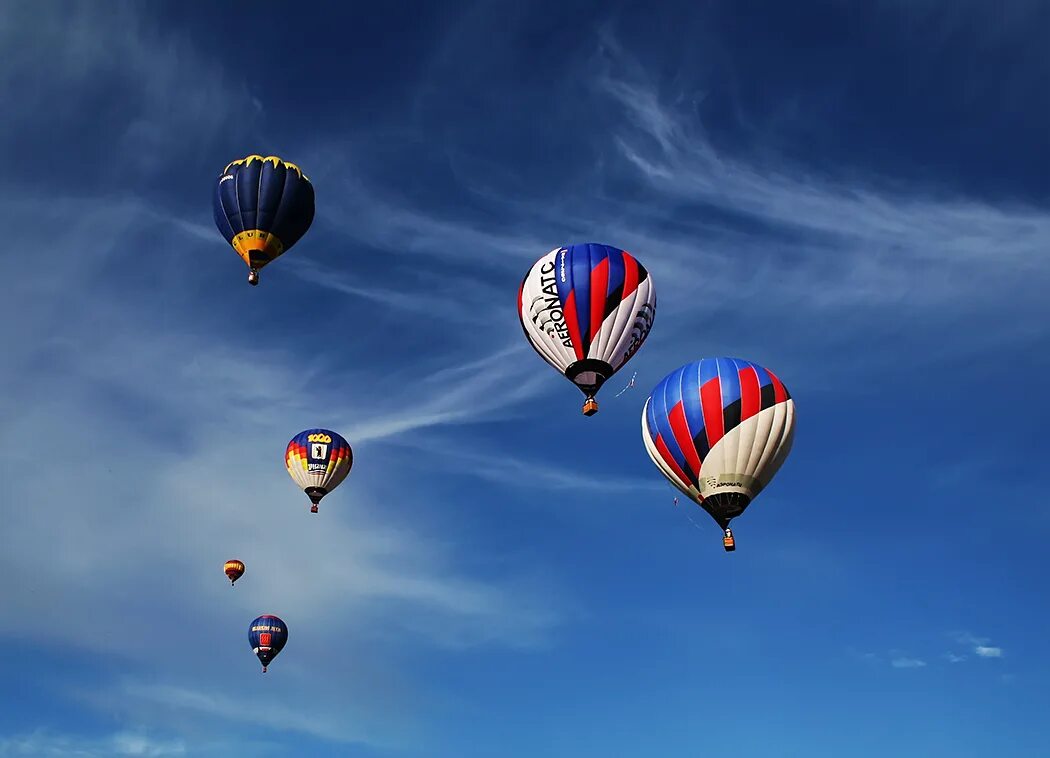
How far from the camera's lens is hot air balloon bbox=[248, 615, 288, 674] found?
71375 mm

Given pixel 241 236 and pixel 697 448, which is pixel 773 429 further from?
pixel 241 236

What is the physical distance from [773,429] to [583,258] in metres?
10.1

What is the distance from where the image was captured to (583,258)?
4131cm

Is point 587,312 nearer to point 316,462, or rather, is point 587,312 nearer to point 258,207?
point 258,207

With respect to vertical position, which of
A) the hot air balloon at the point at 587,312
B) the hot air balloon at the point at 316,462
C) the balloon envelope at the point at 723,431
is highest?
the hot air balloon at the point at 316,462

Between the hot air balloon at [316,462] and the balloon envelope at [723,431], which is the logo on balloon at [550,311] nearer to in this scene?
the balloon envelope at [723,431]

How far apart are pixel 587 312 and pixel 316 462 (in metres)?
26.7

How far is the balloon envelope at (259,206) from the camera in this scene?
4691 cm

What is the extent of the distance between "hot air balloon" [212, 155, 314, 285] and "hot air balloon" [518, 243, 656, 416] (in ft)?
41.5

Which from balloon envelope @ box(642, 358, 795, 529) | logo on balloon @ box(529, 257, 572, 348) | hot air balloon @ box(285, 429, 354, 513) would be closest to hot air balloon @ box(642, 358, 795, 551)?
balloon envelope @ box(642, 358, 795, 529)

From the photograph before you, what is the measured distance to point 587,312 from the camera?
4069cm

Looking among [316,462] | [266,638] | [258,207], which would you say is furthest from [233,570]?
[258,207]

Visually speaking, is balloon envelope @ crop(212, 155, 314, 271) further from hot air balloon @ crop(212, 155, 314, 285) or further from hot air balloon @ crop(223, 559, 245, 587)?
hot air balloon @ crop(223, 559, 245, 587)

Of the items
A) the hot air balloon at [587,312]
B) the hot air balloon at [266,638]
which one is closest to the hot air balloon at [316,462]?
the hot air balloon at [266,638]
